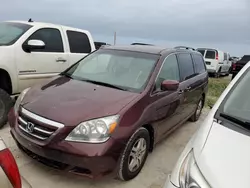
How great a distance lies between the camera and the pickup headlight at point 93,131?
2.63 meters

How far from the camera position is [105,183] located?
119 inches

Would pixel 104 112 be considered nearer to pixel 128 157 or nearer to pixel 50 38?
pixel 128 157

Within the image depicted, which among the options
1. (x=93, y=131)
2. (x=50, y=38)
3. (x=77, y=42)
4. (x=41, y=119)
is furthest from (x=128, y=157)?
(x=77, y=42)

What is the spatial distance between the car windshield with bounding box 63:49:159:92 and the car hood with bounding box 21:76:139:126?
0.20 m

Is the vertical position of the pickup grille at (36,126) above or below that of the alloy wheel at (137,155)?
above

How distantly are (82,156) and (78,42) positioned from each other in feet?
12.4

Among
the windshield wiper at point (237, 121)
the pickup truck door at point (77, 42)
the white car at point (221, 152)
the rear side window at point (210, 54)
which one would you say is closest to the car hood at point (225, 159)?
the white car at point (221, 152)

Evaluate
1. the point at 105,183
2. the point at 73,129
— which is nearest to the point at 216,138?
the point at 73,129

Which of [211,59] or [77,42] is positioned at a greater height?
→ [77,42]

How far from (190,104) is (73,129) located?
2803 millimetres

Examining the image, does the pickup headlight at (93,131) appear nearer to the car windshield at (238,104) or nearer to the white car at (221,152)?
the white car at (221,152)

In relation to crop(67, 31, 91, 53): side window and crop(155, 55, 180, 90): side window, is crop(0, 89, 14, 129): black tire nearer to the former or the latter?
crop(67, 31, 91, 53): side window

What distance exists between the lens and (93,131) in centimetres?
267

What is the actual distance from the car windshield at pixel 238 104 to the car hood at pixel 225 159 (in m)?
0.20
